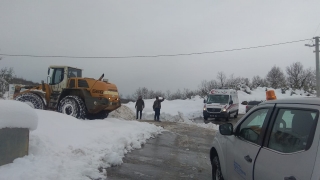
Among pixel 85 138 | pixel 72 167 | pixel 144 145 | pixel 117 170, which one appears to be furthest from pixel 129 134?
pixel 72 167

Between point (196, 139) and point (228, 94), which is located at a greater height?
point (228, 94)

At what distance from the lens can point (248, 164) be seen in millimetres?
3266

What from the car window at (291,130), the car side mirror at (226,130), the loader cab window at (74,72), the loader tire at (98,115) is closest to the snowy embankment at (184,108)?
the loader tire at (98,115)

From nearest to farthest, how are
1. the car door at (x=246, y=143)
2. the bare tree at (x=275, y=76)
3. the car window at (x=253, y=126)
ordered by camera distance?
the car door at (x=246, y=143)
the car window at (x=253, y=126)
the bare tree at (x=275, y=76)

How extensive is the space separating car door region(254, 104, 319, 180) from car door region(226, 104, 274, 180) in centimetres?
17

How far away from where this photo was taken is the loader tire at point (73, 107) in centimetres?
1351

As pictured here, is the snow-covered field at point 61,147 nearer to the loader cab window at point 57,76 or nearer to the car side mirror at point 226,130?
the car side mirror at point 226,130

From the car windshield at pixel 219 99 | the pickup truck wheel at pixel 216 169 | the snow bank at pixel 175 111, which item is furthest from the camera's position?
the car windshield at pixel 219 99

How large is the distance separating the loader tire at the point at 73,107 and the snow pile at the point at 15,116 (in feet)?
26.5

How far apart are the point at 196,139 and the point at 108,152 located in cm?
523

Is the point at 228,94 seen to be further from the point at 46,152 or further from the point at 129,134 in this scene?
the point at 46,152

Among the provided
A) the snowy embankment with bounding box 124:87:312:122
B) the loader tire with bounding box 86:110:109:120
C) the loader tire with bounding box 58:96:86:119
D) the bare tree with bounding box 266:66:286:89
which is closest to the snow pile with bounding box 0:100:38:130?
the loader tire with bounding box 58:96:86:119

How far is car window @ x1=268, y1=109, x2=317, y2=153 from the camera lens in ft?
8.52

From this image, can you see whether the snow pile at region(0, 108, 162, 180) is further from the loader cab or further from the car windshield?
the car windshield
